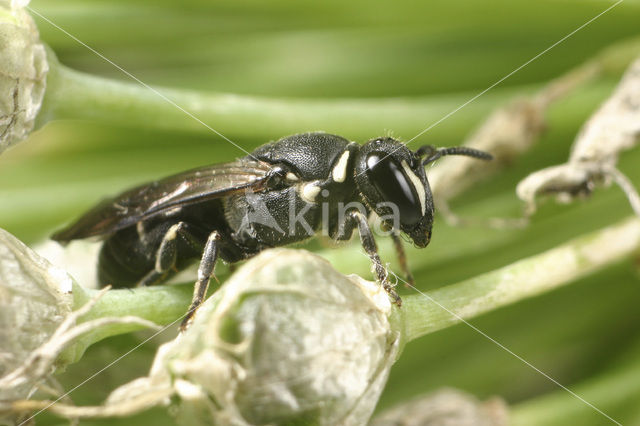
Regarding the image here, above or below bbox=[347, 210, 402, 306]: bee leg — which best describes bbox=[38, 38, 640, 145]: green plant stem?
above

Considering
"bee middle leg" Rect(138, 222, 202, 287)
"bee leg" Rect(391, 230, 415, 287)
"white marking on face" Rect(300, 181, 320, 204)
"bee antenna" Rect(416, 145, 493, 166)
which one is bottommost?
"bee leg" Rect(391, 230, 415, 287)

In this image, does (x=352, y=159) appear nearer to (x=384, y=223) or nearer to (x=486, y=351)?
(x=384, y=223)

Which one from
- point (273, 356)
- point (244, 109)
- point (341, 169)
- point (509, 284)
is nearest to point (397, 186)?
point (341, 169)

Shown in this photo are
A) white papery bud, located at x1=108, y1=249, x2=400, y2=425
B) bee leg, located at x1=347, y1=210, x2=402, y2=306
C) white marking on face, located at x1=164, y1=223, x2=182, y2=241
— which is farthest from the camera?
white marking on face, located at x1=164, y1=223, x2=182, y2=241

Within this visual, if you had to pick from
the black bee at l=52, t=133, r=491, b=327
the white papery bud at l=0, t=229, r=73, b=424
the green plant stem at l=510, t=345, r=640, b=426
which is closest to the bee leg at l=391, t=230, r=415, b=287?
the black bee at l=52, t=133, r=491, b=327

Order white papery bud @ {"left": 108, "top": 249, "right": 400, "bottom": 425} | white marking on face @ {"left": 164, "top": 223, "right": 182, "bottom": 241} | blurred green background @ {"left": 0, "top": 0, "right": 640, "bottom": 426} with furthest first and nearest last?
blurred green background @ {"left": 0, "top": 0, "right": 640, "bottom": 426} < white marking on face @ {"left": 164, "top": 223, "right": 182, "bottom": 241} < white papery bud @ {"left": 108, "top": 249, "right": 400, "bottom": 425}

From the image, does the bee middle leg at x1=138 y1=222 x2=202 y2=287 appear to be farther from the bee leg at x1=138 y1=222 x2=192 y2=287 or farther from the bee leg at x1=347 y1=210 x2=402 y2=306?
the bee leg at x1=347 y1=210 x2=402 y2=306

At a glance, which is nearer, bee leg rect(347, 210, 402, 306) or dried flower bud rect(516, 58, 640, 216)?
bee leg rect(347, 210, 402, 306)
